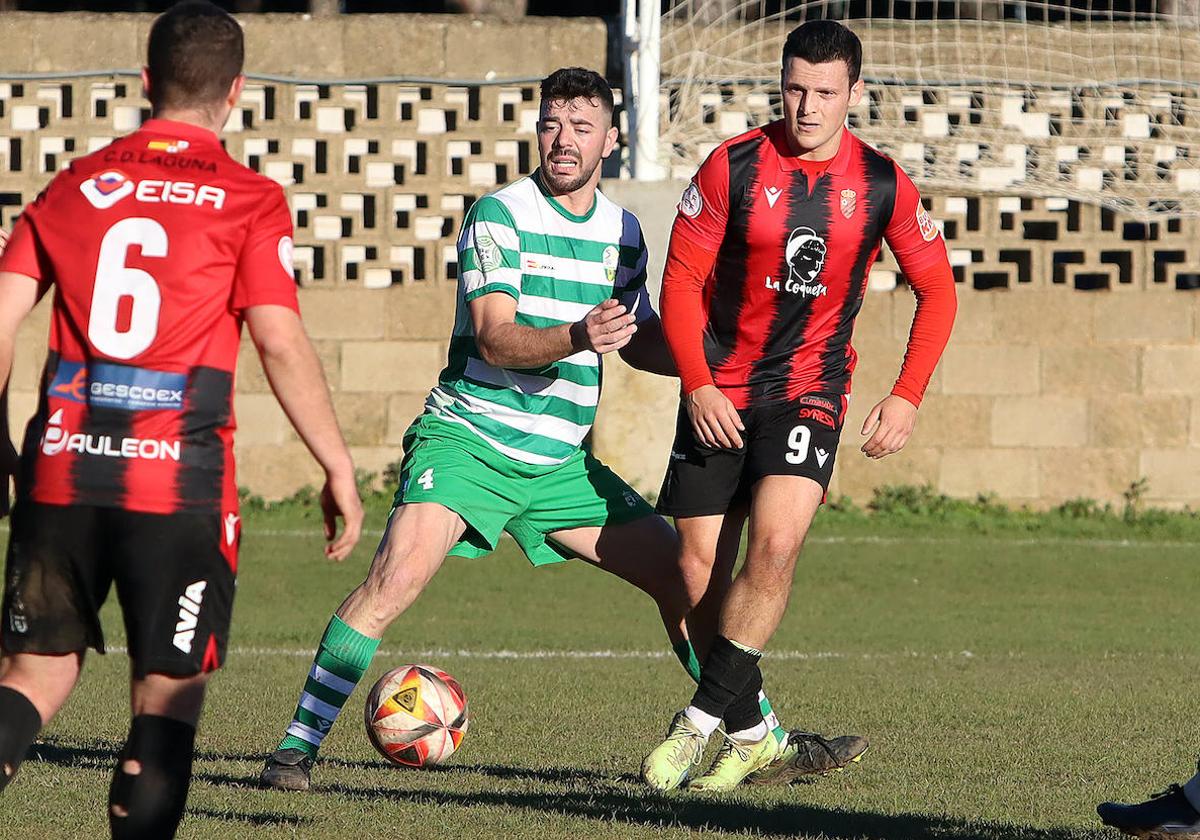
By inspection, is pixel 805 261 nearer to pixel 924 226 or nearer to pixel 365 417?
pixel 924 226

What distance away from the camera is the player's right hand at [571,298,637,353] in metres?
5.25

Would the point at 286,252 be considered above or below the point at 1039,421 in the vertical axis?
above

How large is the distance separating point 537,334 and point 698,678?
4.05 feet

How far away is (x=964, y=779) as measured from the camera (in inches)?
229

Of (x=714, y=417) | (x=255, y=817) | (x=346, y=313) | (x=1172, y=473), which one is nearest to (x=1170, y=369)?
(x=1172, y=473)

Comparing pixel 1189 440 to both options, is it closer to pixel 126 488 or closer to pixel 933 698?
pixel 933 698

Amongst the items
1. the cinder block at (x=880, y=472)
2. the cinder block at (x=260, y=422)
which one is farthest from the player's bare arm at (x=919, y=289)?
the cinder block at (x=260, y=422)

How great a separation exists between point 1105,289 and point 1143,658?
5.95 metres

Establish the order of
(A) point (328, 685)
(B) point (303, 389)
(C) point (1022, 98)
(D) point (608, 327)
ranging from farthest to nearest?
1. (C) point (1022, 98)
2. (A) point (328, 685)
3. (D) point (608, 327)
4. (B) point (303, 389)

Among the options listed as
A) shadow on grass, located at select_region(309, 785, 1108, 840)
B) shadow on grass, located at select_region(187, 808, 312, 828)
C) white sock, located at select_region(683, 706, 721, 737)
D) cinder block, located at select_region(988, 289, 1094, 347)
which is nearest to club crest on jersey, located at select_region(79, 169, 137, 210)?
shadow on grass, located at select_region(187, 808, 312, 828)

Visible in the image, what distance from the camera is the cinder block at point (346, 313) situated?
1457cm

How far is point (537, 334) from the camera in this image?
219 inches

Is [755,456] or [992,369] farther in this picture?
[992,369]

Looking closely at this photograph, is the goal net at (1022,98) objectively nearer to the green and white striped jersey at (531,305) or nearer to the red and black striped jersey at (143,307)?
the green and white striped jersey at (531,305)
